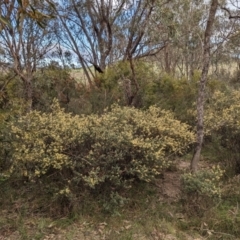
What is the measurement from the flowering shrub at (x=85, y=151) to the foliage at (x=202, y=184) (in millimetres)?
449

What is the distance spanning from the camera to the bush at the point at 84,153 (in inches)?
170

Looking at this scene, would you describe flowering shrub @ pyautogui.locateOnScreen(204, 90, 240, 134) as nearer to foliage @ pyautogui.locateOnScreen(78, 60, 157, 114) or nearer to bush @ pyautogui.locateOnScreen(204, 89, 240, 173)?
bush @ pyautogui.locateOnScreen(204, 89, 240, 173)

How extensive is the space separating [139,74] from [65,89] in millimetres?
2469

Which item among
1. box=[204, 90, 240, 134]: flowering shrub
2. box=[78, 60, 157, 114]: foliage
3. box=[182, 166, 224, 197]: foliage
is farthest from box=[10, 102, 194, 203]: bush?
box=[78, 60, 157, 114]: foliage

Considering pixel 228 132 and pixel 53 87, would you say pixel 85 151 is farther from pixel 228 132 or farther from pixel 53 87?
pixel 53 87

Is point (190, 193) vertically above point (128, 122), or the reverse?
point (128, 122)

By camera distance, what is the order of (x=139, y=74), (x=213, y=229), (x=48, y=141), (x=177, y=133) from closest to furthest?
(x=213, y=229)
(x=48, y=141)
(x=177, y=133)
(x=139, y=74)

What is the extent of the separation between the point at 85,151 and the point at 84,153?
0.04 m

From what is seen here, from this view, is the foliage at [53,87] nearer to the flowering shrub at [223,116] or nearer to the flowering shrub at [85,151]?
the flowering shrub at [223,116]

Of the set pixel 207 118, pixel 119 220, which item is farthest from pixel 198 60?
pixel 119 220

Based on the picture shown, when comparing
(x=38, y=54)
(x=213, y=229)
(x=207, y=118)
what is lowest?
(x=213, y=229)

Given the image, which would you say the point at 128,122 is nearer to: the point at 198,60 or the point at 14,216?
the point at 14,216

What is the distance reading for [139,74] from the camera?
9484 mm

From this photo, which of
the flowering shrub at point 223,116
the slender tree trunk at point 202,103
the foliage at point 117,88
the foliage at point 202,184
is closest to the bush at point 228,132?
the flowering shrub at point 223,116
